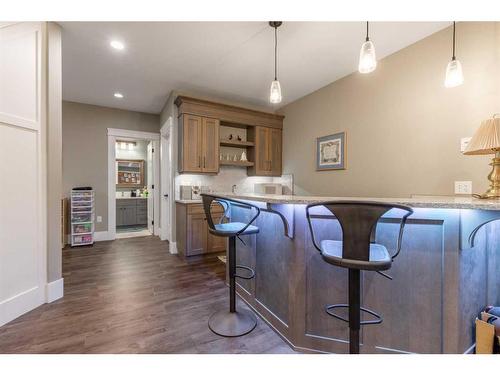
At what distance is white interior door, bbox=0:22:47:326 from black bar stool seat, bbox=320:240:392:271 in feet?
8.19

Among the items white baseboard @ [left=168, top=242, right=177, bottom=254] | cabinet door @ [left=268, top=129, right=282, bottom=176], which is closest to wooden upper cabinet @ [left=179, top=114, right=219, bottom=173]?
cabinet door @ [left=268, top=129, right=282, bottom=176]

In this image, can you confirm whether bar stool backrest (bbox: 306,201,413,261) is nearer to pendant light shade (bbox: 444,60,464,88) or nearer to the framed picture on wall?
pendant light shade (bbox: 444,60,464,88)

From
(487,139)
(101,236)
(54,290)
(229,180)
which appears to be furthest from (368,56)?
(101,236)

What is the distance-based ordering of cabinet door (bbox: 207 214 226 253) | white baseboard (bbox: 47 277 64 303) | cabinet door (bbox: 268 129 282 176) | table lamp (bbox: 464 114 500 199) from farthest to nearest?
cabinet door (bbox: 268 129 282 176)
cabinet door (bbox: 207 214 226 253)
white baseboard (bbox: 47 277 64 303)
table lamp (bbox: 464 114 500 199)

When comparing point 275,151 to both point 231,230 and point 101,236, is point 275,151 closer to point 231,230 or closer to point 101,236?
point 231,230

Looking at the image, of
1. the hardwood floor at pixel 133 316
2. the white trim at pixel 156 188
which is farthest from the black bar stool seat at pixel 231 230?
the white trim at pixel 156 188

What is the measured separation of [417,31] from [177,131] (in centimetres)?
339

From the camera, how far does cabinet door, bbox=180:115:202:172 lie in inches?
140

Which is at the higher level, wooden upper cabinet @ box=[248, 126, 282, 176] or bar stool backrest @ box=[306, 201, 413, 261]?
wooden upper cabinet @ box=[248, 126, 282, 176]

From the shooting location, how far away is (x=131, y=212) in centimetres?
603

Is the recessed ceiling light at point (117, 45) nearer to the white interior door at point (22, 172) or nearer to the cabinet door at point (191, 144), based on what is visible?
the white interior door at point (22, 172)

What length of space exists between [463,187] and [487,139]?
0.77m
